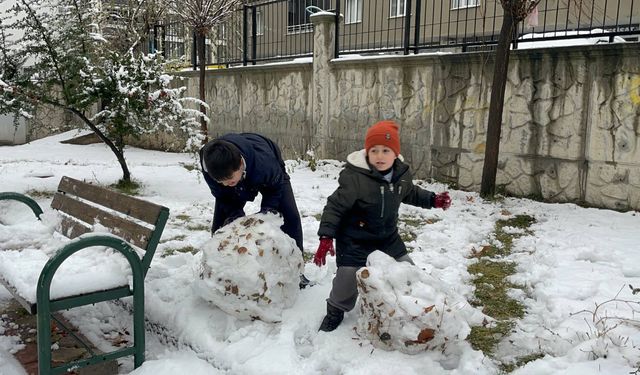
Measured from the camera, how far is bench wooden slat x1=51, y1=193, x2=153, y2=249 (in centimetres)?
302

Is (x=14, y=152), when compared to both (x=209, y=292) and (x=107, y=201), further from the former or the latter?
(x=209, y=292)

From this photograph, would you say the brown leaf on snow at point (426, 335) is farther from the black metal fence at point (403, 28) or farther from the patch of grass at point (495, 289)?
the black metal fence at point (403, 28)

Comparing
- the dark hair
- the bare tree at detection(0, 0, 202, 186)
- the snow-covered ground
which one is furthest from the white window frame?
the dark hair

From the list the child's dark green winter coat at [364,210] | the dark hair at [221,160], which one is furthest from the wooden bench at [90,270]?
the child's dark green winter coat at [364,210]

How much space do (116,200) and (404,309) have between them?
1.89 metres

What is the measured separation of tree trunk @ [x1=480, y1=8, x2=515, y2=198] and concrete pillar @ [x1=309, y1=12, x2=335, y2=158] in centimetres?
352

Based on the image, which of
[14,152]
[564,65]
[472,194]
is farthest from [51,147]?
[564,65]

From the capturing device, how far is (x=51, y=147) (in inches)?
541

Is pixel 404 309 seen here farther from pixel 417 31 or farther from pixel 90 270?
pixel 417 31

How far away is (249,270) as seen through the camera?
3.04m

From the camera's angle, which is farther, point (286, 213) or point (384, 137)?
point (286, 213)

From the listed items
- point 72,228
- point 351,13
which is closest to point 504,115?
point 72,228

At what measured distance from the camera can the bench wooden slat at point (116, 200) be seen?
10.1ft

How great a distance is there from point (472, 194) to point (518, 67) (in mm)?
1602
